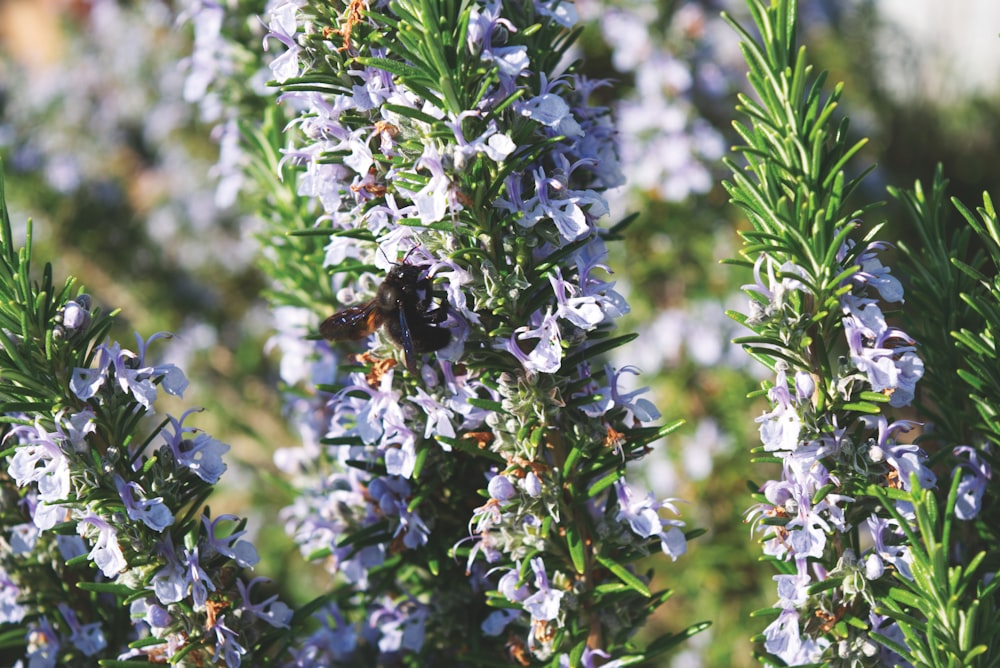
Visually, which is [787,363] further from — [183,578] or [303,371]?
[303,371]

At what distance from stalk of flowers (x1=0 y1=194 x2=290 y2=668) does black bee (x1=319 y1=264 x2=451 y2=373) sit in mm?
280

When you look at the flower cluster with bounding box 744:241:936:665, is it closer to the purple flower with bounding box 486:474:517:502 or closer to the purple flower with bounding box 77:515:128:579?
the purple flower with bounding box 486:474:517:502

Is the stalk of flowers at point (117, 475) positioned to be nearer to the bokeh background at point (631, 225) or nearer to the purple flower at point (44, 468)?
the purple flower at point (44, 468)

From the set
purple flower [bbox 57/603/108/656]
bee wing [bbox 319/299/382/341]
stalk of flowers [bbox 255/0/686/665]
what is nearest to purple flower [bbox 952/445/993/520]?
stalk of flowers [bbox 255/0/686/665]

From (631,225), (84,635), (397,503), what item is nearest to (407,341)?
(397,503)

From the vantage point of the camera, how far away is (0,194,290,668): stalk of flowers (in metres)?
1.10

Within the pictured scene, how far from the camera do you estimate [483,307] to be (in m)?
1.11

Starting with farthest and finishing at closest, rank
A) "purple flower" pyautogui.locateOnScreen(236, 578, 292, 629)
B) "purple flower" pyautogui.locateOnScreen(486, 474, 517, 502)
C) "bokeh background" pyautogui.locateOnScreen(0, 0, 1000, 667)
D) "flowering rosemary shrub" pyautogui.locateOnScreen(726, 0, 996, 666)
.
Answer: "bokeh background" pyautogui.locateOnScreen(0, 0, 1000, 667) → "purple flower" pyautogui.locateOnScreen(236, 578, 292, 629) → "purple flower" pyautogui.locateOnScreen(486, 474, 517, 502) → "flowering rosemary shrub" pyautogui.locateOnScreen(726, 0, 996, 666)

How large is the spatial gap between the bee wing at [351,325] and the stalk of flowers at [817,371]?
0.53 m

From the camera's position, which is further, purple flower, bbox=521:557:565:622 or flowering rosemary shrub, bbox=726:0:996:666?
purple flower, bbox=521:557:565:622

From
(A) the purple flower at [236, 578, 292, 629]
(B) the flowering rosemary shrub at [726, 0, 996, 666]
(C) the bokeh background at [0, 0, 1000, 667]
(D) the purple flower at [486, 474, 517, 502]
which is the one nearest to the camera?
(B) the flowering rosemary shrub at [726, 0, 996, 666]

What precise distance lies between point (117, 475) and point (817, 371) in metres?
0.91

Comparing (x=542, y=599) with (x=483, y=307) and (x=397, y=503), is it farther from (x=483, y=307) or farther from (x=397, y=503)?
(x=483, y=307)

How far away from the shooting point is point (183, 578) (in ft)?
3.77
